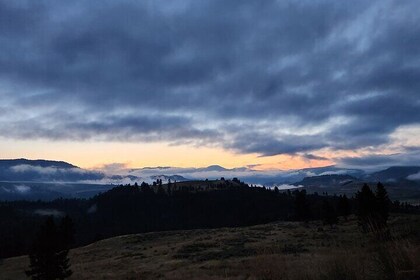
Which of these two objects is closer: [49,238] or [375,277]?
[375,277]

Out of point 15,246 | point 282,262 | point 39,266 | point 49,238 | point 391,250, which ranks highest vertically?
point 391,250

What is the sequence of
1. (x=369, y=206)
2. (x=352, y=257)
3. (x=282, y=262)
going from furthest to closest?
(x=369, y=206) < (x=282, y=262) < (x=352, y=257)

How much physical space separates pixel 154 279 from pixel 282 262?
793 inches

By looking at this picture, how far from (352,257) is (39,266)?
38222 millimetres

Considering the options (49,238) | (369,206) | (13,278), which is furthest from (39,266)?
(369,206)

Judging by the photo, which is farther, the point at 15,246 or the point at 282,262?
the point at 15,246

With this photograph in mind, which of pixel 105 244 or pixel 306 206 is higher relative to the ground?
pixel 306 206

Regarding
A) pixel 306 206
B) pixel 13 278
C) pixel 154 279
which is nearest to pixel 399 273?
pixel 154 279

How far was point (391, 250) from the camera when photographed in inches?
294

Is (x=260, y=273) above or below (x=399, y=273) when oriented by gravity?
below

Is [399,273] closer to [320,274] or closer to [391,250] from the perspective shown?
[391,250]

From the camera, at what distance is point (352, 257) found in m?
8.02

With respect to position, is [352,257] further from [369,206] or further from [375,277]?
[369,206]

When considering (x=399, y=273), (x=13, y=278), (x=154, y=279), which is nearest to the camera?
(x=399, y=273)
